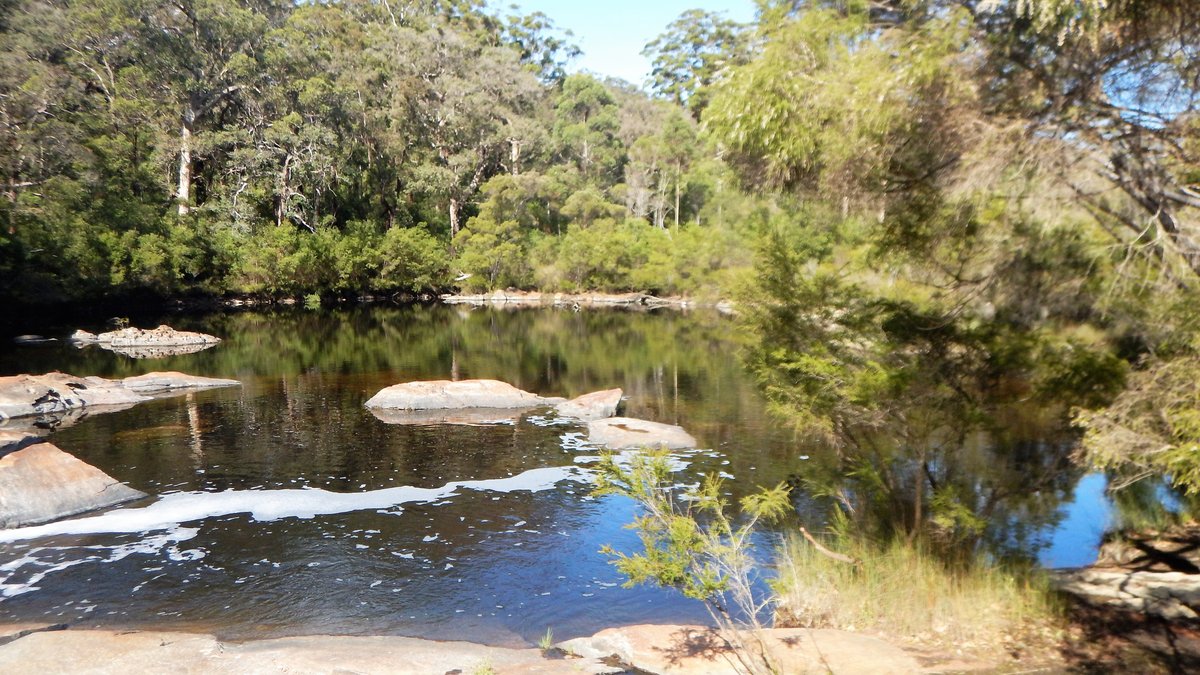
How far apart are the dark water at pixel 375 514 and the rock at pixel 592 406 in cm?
54

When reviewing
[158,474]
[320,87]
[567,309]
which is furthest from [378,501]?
[320,87]

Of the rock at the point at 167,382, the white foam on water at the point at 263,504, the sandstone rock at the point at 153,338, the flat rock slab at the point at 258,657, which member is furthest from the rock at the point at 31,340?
the flat rock slab at the point at 258,657

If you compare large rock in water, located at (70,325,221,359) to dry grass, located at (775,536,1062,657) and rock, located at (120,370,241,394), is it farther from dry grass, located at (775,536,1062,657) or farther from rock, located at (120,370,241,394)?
dry grass, located at (775,536,1062,657)

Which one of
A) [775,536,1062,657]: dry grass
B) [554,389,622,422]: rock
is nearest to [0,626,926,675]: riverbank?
[775,536,1062,657]: dry grass

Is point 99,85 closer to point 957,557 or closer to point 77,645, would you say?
point 77,645

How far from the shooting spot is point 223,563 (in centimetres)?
1057

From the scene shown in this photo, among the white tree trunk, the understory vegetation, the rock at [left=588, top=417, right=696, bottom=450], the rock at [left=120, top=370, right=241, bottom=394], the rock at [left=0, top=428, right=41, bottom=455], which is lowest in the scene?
the rock at [left=588, top=417, right=696, bottom=450]

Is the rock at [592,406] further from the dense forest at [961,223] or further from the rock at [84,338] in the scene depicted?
the rock at [84,338]

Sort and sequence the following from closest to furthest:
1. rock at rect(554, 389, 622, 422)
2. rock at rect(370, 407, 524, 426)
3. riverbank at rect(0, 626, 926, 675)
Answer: riverbank at rect(0, 626, 926, 675)
rock at rect(370, 407, 524, 426)
rock at rect(554, 389, 622, 422)

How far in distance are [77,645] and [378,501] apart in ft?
19.1

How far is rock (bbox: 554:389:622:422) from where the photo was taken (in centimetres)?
1980

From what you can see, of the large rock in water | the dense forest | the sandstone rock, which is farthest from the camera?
the sandstone rock

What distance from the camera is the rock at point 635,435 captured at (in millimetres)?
16406

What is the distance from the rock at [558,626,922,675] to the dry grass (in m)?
0.42
